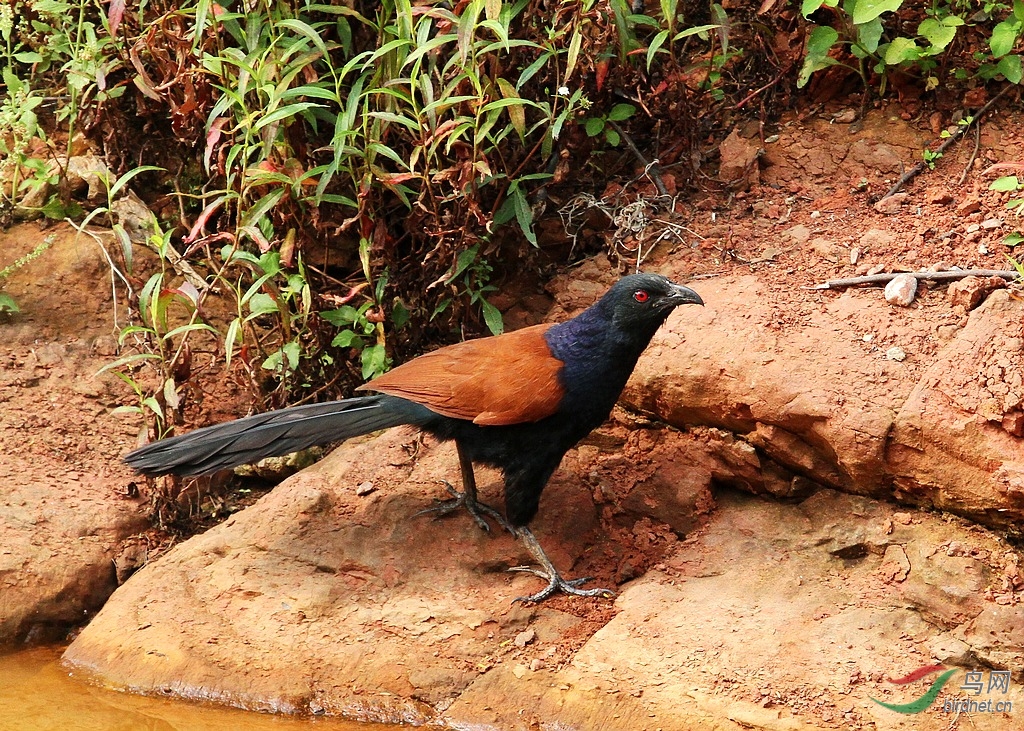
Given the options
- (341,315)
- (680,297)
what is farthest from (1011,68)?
(341,315)

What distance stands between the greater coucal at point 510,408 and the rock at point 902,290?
93 centimetres

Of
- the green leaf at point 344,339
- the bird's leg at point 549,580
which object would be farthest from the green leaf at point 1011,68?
the green leaf at point 344,339

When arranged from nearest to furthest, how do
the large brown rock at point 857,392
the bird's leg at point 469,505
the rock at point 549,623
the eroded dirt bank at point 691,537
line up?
the rock at point 549,623 < the eroded dirt bank at point 691,537 < the large brown rock at point 857,392 < the bird's leg at point 469,505

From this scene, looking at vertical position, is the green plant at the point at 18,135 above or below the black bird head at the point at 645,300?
above

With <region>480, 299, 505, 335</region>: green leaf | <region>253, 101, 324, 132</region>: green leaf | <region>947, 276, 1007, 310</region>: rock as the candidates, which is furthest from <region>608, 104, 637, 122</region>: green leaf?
<region>947, 276, 1007, 310</region>: rock

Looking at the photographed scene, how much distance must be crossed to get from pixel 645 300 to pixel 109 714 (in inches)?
98.6

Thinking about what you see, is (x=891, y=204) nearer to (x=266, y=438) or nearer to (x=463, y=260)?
(x=463, y=260)

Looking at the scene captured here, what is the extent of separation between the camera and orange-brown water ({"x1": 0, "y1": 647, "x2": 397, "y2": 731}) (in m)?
3.73

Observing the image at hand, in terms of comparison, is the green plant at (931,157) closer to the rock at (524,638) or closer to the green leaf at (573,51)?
the green leaf at (573,51)

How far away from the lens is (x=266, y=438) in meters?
4.25

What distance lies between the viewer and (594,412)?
418 cm

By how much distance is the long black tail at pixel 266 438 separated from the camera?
4238 millimetres

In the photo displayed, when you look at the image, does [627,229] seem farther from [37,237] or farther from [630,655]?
[37,237]

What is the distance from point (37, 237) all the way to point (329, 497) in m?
2.41
